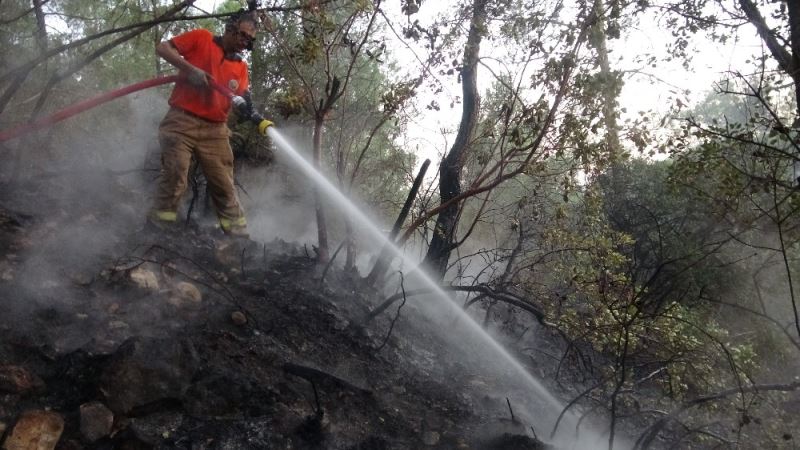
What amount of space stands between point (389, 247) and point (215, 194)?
5.44 feet

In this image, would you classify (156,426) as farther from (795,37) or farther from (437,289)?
(795,37)

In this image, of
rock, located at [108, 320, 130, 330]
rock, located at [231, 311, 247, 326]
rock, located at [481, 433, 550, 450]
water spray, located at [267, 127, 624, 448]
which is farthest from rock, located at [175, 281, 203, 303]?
rock, located at [481, 433, 550, 450]

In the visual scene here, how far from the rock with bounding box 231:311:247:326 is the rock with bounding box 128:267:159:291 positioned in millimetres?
549

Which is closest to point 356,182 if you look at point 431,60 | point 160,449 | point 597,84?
point 431,60

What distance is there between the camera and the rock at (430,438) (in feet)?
9.57

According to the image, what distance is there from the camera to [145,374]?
2.39 meters

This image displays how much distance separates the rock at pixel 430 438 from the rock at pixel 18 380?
2.00 meters

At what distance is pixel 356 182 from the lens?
8070 mm

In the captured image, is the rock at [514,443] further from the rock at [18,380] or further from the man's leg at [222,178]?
the man's leg at [222,178]

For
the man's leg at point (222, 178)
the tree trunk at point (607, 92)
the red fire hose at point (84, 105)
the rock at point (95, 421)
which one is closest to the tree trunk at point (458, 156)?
the tree trunk at point (607, 92)

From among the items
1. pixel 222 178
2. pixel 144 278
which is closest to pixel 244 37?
pixel 222 178

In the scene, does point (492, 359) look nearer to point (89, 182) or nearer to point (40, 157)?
point (89, 182)

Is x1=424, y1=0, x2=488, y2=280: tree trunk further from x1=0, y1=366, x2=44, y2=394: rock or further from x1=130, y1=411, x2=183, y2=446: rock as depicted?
x1=0, y1=366, x2=44, y2=394: rock

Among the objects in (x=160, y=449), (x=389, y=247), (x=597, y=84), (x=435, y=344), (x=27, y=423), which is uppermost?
(x=597, y=84)
